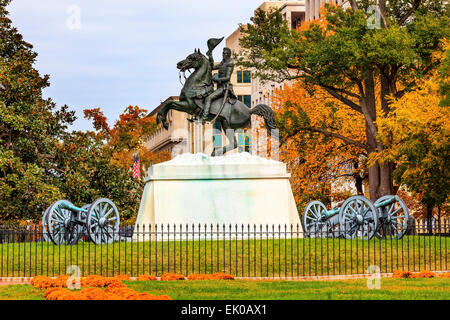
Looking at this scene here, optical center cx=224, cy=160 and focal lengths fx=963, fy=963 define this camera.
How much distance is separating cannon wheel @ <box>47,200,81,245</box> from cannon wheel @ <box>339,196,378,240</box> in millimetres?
7405

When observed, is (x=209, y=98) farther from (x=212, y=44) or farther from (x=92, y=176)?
(x=92, y=176)

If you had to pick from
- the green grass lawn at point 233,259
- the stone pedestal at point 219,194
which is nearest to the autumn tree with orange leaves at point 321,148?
the stone pedestal at point 219,194

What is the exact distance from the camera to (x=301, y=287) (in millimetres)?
17984

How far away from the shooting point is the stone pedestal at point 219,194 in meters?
27.7

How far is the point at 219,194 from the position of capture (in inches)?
1097

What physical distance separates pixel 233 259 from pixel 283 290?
255 inches

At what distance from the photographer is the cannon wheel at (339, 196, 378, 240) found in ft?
86.4

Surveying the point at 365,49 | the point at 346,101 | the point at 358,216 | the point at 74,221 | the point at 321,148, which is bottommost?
the point at 74,221

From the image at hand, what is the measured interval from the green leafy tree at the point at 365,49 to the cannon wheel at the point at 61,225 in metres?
14.9

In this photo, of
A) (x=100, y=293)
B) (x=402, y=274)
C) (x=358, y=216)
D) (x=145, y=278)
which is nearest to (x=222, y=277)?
(x=145, y=278)

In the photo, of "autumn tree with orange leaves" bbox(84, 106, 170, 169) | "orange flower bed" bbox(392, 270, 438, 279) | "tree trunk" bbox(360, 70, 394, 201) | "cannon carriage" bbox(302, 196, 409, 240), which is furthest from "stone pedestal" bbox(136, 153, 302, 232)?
"autumn tree with orange leaves" bbox(84, 106, 170, 169)

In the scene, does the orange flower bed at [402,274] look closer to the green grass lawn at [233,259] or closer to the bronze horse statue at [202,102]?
the green grass lawn at [233,259]
